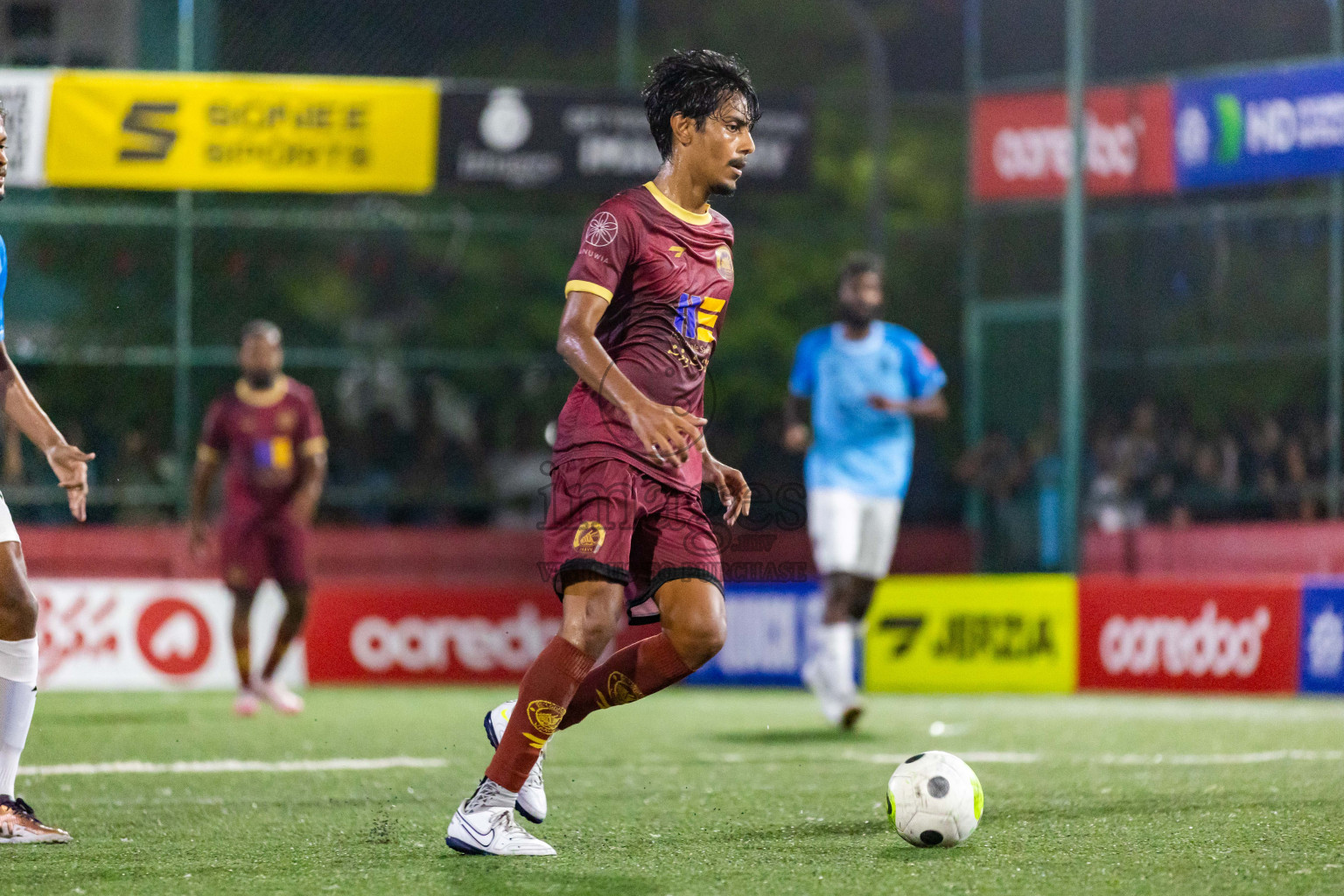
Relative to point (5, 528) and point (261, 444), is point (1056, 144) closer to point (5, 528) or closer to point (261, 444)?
point (261, 444)

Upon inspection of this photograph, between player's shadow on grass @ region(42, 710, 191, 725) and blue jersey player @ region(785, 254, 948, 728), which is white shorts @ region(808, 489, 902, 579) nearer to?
blue jersey player @ region(785, 254, 948, 728)

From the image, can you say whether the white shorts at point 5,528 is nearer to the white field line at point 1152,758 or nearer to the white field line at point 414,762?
the white field line at point 414,762

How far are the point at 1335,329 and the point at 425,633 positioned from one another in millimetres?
7631

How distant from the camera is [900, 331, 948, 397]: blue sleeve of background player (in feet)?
35.1

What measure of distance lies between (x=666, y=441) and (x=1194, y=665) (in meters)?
8.75

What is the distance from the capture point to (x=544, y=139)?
16.6 metres

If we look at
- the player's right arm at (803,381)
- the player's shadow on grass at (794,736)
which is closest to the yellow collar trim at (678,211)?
the player's shadow on grass at (794,736)

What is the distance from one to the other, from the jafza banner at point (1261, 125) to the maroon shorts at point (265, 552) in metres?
9.11

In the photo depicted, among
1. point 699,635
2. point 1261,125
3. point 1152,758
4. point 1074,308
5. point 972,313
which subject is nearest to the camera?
point 699,635

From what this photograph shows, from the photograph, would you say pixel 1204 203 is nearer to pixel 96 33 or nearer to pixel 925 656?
pixel 925 656

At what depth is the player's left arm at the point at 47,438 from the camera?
5754 mm

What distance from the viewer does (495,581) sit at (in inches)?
636

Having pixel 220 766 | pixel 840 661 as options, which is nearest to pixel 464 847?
pixel 220 766

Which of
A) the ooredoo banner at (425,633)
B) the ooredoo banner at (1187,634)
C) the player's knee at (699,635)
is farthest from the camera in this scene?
the ooredoo banner at (425,633)
